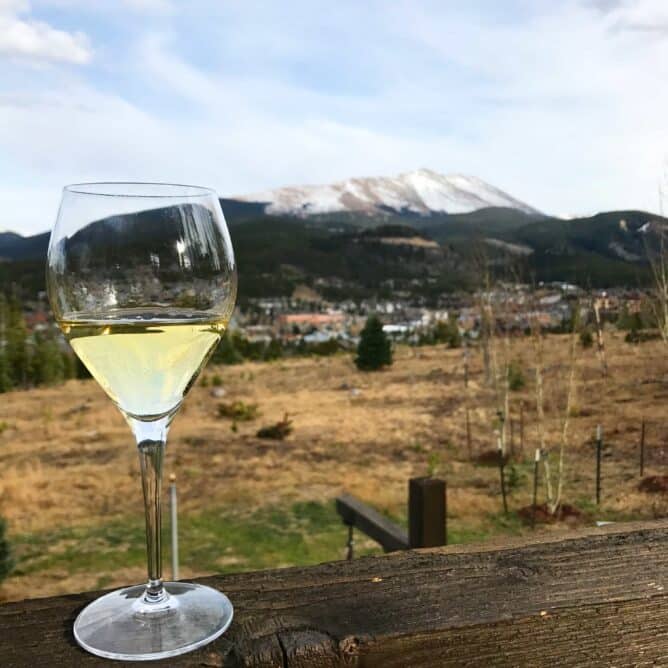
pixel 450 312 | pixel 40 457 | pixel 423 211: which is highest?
pixel 423 211

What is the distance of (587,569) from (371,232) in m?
86.8

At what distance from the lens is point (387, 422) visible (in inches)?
523

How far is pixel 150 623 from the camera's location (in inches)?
24.0

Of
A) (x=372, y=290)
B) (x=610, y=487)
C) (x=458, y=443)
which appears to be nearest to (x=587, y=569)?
(x=610, y=487)

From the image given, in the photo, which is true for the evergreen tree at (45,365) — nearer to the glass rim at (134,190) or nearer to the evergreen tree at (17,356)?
the evergreen tree at (17,356)

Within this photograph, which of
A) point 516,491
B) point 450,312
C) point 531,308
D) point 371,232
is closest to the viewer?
point 516,491

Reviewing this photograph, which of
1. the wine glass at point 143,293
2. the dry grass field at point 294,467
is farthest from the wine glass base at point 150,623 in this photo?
the dry grass field at point 294,467

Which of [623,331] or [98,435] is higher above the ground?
[623,331]

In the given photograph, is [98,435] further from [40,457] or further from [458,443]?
[458,443]

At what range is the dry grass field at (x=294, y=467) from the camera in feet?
22.6

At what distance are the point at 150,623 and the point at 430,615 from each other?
0.79ft

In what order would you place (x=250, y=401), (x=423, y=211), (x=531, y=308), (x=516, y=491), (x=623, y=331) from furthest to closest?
(x=423, y=211) → (x=250, y=401) → (x=623, y=331) → (x=531, y=308) → (x=516, y=491)

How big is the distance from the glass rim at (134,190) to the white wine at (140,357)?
122 mm

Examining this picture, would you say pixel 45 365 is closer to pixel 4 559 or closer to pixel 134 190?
pixel 4 559
